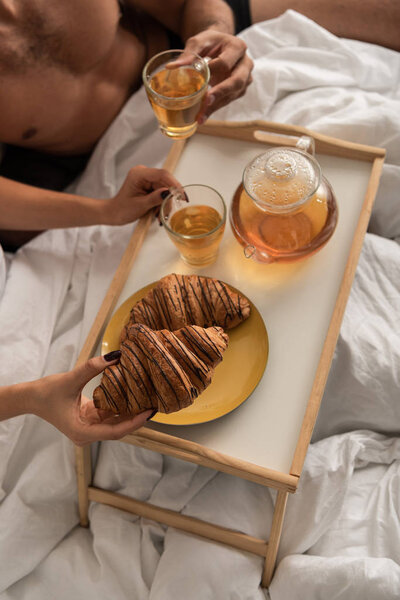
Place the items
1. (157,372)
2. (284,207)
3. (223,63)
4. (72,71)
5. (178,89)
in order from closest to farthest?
(157,372)
(284,207)
(178,89)
(223,63)
(72,71)

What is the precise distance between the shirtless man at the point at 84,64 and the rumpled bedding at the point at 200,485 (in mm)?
200

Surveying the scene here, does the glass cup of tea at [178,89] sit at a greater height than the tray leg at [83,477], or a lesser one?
greater

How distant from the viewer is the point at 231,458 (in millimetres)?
862

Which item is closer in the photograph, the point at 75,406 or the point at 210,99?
the point at 75,406

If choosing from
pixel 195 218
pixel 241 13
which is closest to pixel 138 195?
pixel 195 218

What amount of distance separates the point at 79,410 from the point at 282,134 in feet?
2.37

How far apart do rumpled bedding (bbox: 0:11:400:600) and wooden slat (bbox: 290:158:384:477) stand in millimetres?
149

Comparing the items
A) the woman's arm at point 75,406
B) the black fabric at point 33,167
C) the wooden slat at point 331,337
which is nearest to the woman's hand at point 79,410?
the woman's arm at point 75,406

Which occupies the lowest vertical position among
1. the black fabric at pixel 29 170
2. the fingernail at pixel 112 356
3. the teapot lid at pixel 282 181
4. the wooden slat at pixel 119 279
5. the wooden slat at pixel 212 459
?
the black fabric at pixel 29 170

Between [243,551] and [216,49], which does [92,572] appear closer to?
[243,551]

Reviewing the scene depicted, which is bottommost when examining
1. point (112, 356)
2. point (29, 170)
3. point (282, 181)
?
point (29, 170)

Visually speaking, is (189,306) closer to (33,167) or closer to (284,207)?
(284,207)

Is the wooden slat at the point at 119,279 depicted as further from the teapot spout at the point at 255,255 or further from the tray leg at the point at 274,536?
the tray leg at the point at 274,536

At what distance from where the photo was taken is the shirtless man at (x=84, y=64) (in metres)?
1.22
